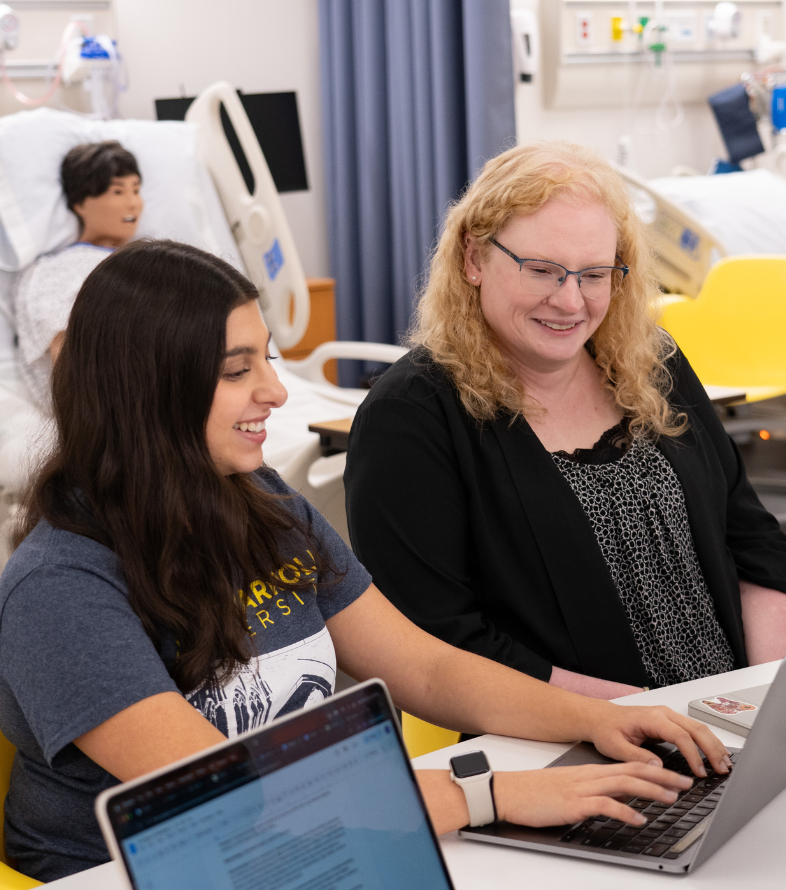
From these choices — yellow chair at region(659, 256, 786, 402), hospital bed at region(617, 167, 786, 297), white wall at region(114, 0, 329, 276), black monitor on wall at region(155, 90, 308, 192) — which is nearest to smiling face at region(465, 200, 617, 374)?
yellow chair at region(659, 256, 786, 402)

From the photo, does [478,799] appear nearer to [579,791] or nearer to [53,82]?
[579,791]

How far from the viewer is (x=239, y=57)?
13.8ft

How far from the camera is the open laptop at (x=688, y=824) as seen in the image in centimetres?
83

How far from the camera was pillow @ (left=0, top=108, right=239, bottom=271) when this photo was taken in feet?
9.91

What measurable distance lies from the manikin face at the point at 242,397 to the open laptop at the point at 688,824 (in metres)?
0.43

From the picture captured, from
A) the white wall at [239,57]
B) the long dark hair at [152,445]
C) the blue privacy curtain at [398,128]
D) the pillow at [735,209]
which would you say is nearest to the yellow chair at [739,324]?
the pillow at [735,209]

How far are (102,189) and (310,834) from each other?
2724mm

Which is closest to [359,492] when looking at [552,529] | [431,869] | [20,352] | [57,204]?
[552,529]

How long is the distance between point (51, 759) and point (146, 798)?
1.21 feet

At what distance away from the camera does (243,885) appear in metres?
0.61

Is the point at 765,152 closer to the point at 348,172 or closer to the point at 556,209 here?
the point at 348,172

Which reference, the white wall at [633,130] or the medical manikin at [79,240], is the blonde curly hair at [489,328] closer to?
the medical manikin at [79,240]

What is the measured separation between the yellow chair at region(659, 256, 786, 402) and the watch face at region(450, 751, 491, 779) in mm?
2679

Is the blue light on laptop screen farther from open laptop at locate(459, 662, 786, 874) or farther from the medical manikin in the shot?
the medical manikin
